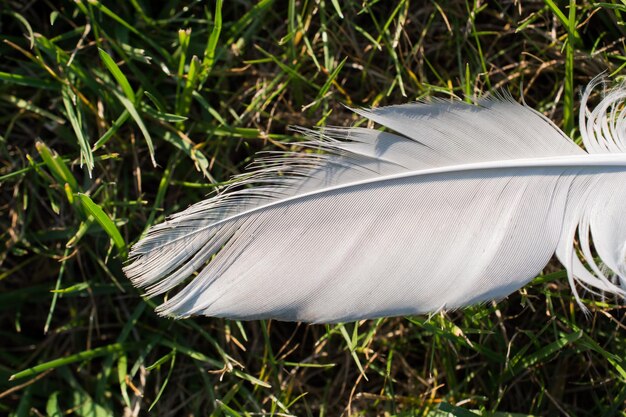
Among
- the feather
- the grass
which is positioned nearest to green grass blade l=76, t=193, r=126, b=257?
the grass

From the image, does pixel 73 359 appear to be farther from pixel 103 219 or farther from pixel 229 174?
pixel 229 174

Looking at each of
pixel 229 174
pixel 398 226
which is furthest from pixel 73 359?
pixel 398 226

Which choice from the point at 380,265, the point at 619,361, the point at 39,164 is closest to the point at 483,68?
the point at 380,265

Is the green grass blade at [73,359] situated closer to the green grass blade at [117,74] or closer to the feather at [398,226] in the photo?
the feather at [398,226]

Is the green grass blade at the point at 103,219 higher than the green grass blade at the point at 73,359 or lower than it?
higher

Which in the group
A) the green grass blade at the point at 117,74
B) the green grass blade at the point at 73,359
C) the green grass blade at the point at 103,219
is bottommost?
the green grass blade at the point at 73,359

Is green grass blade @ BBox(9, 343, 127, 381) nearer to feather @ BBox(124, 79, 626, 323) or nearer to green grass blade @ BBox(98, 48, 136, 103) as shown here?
feather @ BBox(124, 79, 626, 323)

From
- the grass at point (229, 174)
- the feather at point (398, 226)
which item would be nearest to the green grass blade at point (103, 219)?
the grass at point (229, 174)
